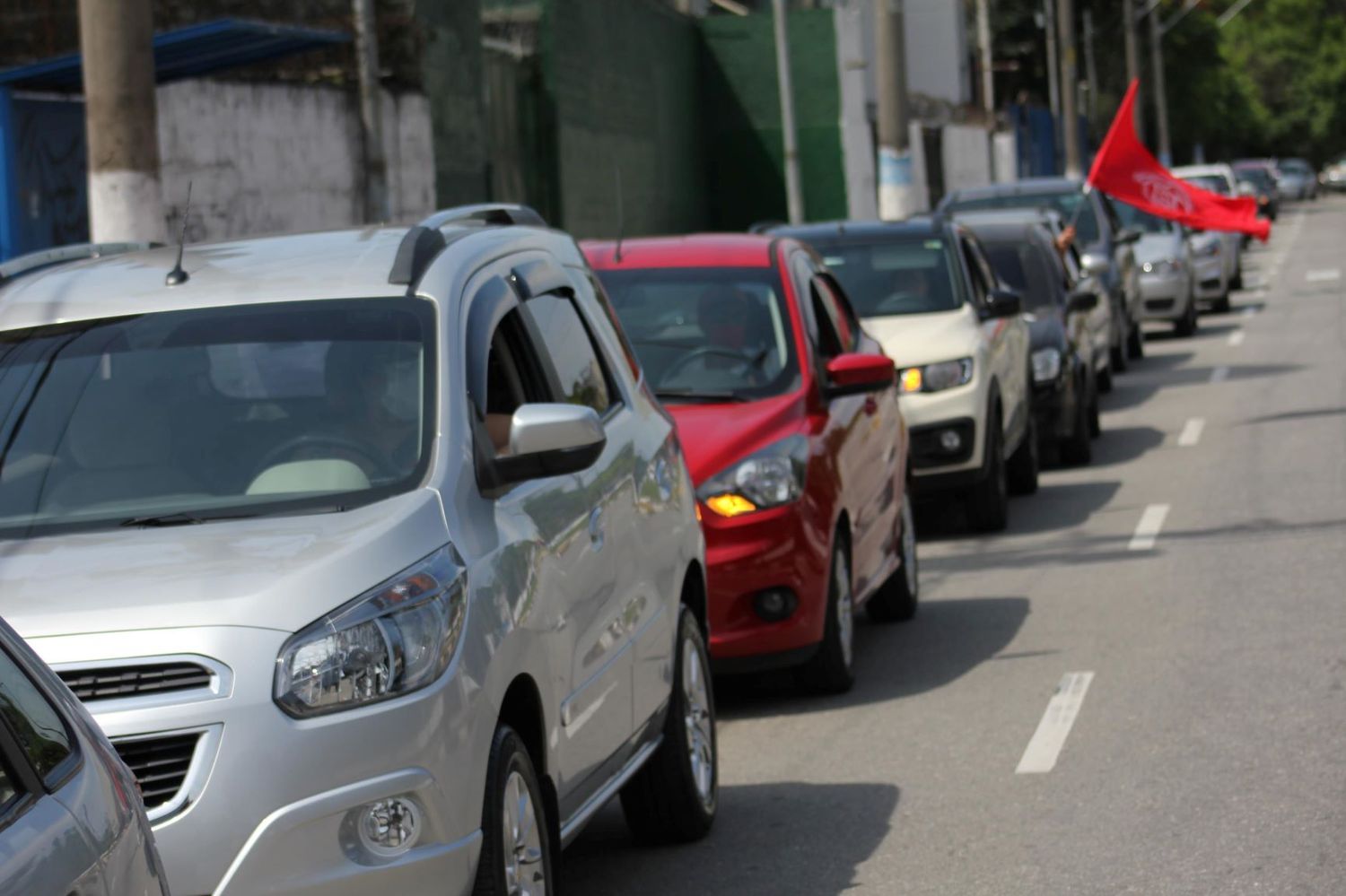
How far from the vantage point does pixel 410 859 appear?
434 cm

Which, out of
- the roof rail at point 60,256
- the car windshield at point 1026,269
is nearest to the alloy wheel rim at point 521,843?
the roof rail at point 60,256

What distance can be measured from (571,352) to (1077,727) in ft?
8.78

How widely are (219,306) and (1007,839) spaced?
2749 mm

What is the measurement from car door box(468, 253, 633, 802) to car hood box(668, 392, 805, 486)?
7.12 feet

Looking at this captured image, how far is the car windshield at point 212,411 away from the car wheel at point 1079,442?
36.5 ft

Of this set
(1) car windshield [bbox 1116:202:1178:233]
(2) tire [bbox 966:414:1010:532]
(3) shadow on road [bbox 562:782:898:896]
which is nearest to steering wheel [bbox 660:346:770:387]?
(3) shadow on road [bbox 562:782:898:896]

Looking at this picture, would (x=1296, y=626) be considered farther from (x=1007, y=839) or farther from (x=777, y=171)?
(x=777, y=171)

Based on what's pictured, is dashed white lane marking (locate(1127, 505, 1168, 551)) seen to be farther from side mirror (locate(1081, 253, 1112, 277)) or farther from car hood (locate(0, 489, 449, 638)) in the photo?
car hood (locate(0, 489, 449, 638))

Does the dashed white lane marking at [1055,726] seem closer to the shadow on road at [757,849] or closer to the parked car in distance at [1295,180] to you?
the shadow on road at [757,849]

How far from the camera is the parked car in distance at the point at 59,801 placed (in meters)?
2.85

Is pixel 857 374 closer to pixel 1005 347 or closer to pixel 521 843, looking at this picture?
pixel 521 843

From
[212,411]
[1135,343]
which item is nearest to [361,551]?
[212,411]

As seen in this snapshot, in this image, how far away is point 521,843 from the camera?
498 cm

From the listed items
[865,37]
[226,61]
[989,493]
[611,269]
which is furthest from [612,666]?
[865,37]
